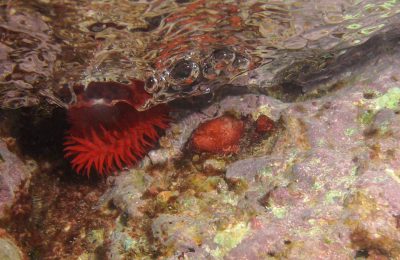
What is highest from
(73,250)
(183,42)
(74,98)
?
(183,42)

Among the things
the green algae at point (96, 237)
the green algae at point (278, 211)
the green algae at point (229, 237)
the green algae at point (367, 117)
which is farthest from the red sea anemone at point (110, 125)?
the green algae at point (367, 117)

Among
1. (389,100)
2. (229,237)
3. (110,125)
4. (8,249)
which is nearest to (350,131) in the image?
(389,100)

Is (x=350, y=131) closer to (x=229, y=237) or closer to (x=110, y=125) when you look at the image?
(x=229, y=237)

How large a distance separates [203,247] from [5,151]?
2.53m

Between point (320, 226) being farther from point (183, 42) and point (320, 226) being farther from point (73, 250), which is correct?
point (73, 250)

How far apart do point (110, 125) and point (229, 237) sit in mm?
1876

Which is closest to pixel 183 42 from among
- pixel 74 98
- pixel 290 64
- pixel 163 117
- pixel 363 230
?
pixel 163 117

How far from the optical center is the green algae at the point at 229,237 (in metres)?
2.99

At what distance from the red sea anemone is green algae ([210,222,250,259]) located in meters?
1.44

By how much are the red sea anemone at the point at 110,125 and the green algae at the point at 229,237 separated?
144 cm

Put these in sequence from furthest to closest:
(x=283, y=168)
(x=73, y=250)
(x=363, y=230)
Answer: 1. (x=73, y=250)
2. (x=283, y=168)
3. (x=363, y=230)

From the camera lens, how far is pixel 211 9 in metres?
2.98

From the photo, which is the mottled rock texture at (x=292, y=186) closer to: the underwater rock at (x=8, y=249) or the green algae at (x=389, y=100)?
the green algae at (x=389, y=100)

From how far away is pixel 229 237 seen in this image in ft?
10.0
